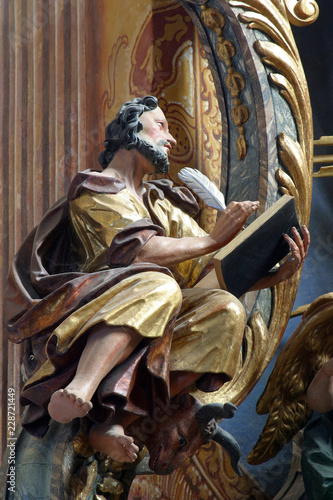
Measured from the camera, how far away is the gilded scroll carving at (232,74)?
3.05 meters

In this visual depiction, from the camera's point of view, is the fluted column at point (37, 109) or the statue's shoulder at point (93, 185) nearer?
the statue's shoulder at point (93, 185)

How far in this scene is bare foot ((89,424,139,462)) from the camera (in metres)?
2.31

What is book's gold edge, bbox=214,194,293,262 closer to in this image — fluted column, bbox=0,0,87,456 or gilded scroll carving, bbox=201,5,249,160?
gilded scroll carving, bbox=201,5,249,160

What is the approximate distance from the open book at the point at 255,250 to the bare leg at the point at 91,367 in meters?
0.33

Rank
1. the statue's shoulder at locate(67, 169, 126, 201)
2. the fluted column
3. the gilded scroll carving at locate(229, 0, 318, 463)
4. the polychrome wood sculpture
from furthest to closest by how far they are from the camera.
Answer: the fluted column → the gilded scroll carving at locate(229, 0, 318, 463) → the statue's shoulder at locate(67, 169, 126, 201) → the polychrome wood sculpture

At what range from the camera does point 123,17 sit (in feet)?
10.8

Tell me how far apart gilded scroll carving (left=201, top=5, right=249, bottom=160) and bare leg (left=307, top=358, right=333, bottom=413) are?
0.72 m

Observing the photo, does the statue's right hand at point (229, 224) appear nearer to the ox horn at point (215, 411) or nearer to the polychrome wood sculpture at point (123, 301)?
the polychrome wood sculpture at point (123, 301)

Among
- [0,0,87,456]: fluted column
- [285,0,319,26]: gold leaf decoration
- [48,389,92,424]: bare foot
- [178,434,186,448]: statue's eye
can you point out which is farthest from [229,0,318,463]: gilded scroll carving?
[48,389,92,424]: bare foot

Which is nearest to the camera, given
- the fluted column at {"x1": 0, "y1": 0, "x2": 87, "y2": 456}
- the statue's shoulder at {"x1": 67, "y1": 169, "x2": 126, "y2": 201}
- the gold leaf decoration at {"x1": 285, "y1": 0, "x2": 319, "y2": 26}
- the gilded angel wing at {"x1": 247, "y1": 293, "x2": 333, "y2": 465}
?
the statue's shoulder at {"x1": 67, "y1": 169, "x2": 126, "y2": 201}

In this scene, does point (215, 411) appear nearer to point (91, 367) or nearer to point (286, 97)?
point (91, 367)

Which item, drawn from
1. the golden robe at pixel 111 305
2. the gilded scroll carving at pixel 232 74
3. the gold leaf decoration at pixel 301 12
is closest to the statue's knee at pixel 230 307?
the golden robe at pixel 111 305

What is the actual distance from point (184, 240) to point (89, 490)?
2.17 ft

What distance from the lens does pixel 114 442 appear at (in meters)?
2.32
